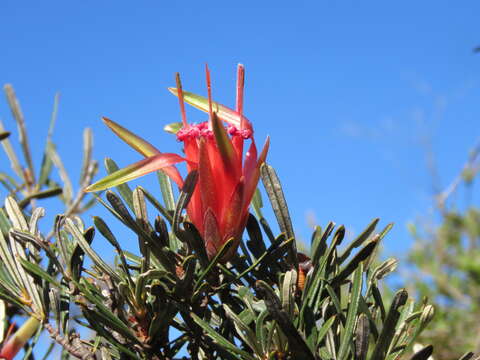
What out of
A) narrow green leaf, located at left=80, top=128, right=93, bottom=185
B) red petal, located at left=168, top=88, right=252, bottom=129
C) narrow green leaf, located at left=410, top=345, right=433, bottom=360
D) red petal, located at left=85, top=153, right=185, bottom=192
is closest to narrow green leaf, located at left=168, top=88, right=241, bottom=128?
red petal, located at left=168, top=88, right=252, bottom=129

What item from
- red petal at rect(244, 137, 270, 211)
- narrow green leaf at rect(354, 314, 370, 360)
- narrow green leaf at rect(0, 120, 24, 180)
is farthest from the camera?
narrow green leaf at rect(0, 120, 24, 180)

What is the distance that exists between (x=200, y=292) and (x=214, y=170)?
13 centimetres

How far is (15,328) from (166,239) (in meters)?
0.42

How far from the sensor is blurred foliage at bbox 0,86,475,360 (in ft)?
1.84

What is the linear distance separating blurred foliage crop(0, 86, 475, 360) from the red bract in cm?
2

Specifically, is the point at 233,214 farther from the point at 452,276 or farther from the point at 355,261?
the point at 452,276

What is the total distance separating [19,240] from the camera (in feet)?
2.10

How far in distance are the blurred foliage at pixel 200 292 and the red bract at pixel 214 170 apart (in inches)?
0.8

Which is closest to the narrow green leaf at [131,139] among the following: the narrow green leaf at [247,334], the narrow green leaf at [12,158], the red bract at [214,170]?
the red bract at [214,170]

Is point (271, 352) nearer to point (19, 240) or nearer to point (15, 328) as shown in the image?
point (19, 240)

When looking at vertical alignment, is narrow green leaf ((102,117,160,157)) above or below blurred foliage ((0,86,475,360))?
above

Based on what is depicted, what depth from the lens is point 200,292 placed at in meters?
0.60

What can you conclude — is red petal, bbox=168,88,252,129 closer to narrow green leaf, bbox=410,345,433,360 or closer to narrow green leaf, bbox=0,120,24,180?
narrow green leaf, bbox=410,345,433,360

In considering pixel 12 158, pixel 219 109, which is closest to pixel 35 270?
pixel 219 109
